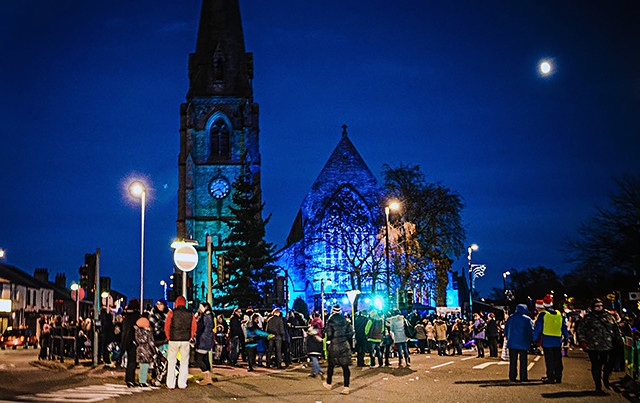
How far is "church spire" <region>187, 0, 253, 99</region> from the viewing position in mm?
74438

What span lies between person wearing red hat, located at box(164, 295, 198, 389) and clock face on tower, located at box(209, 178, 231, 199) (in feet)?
182

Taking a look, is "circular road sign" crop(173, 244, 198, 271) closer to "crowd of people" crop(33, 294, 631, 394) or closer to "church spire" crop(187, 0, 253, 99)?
"crowd of people" crop(33, 294, 631, 394)

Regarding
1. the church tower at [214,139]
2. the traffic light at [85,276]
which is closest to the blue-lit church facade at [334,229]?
the church tower at [214,139]

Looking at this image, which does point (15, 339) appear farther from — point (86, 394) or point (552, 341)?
point (552, 341)

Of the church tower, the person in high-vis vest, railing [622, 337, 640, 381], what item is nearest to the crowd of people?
the person in high-vis vest

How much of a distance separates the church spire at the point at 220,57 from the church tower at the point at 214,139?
0.29 feet

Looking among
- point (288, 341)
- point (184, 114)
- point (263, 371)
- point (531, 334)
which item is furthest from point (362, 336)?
point (184, 114)

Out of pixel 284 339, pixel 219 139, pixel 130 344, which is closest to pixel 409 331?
pixel 284 339

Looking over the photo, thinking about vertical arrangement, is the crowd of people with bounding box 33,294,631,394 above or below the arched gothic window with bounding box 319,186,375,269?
below

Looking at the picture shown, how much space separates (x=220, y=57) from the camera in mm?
75625

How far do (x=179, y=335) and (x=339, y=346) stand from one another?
3.17 m

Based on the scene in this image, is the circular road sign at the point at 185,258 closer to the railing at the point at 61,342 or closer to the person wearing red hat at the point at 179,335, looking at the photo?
the person wearing red hat at the point at 179,335

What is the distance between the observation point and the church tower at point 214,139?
71438mm

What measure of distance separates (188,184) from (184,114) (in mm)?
7292
